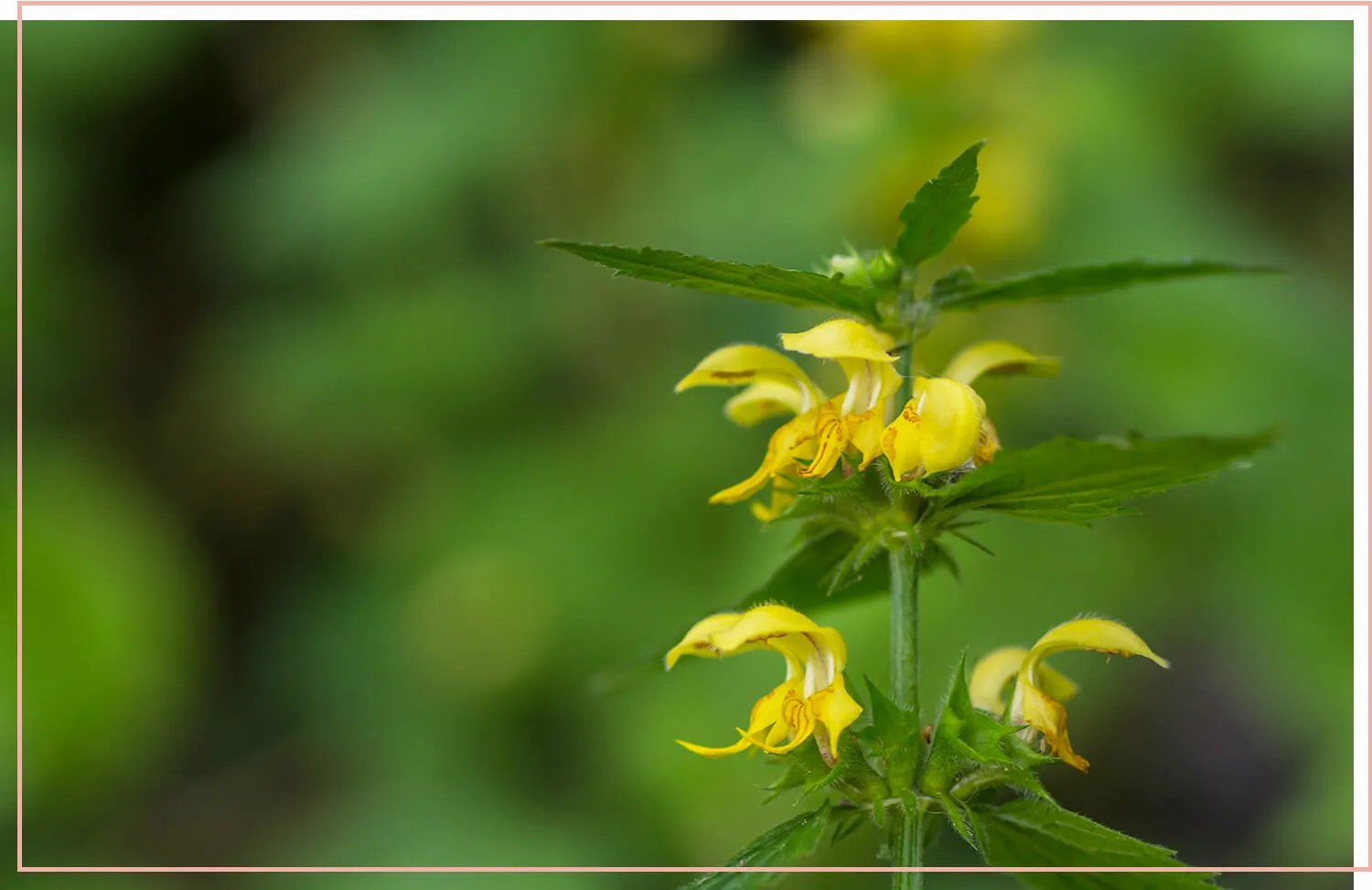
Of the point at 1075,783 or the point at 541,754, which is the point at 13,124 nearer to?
the point at 541,754

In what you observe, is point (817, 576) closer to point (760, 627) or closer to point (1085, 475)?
point (760, 627)

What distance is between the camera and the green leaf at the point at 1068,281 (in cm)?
36

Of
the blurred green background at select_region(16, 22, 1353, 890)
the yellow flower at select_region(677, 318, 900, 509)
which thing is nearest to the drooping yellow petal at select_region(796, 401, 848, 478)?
the yellow flower at select_region(677, 318, 900, 509)

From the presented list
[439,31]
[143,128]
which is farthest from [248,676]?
[439,31]

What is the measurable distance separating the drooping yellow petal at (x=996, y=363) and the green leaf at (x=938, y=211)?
0.21 feet

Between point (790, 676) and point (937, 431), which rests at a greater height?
point (937, 431)

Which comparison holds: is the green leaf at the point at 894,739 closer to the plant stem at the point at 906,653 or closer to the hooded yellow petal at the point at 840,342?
the plant stem at the point at 906,653

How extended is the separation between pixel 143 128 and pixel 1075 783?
6.19 ft

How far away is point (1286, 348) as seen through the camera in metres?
1.63

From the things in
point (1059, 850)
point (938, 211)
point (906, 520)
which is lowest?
point (1059, 850)

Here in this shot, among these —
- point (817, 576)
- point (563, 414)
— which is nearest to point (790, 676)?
point (817, 576)

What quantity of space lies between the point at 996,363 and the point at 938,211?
10 cm

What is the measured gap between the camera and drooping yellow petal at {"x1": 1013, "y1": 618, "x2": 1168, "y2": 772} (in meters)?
0.48

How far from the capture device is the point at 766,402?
596mm
